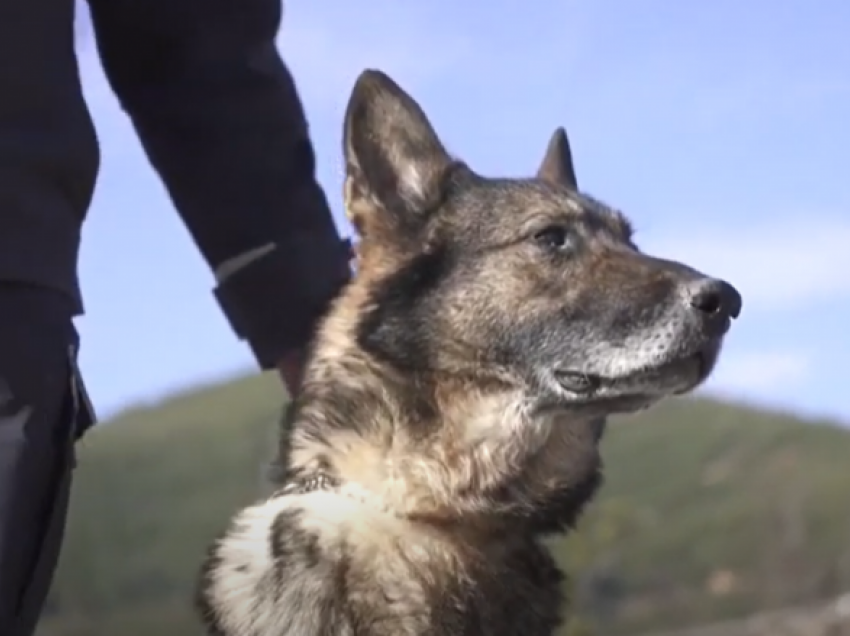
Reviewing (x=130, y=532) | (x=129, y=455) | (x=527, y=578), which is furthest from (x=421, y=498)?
(x=129, y=455)

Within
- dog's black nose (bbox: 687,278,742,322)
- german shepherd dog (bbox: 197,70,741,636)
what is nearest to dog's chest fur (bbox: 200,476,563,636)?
german shepherd dog (bbox: 197,70,741,636)

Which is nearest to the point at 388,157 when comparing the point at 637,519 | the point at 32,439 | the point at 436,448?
the point at 436,448

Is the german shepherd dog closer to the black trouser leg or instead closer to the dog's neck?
the dog's neck

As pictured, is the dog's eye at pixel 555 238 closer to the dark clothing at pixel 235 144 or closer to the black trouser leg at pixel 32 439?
the dark clothing at pixel 235 144

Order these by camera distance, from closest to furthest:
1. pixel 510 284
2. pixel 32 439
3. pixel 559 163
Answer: pixel 32 439
pixel 510 284
pixel 559 163

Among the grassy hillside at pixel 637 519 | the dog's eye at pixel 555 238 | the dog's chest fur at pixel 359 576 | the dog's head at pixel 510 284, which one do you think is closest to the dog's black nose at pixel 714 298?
the dog's head at pixel 510 284

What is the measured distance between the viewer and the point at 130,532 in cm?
1814

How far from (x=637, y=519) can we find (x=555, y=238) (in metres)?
13.5

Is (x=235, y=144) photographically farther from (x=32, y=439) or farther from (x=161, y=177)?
(x=32, y=439)

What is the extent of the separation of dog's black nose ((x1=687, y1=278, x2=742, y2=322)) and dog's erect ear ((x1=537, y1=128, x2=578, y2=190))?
673mm

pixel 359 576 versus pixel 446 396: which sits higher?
pixel 446 396

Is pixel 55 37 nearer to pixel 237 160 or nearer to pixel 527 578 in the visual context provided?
pixel 237 160

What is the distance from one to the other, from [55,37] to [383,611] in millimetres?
1106

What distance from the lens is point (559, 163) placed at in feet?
12.2
